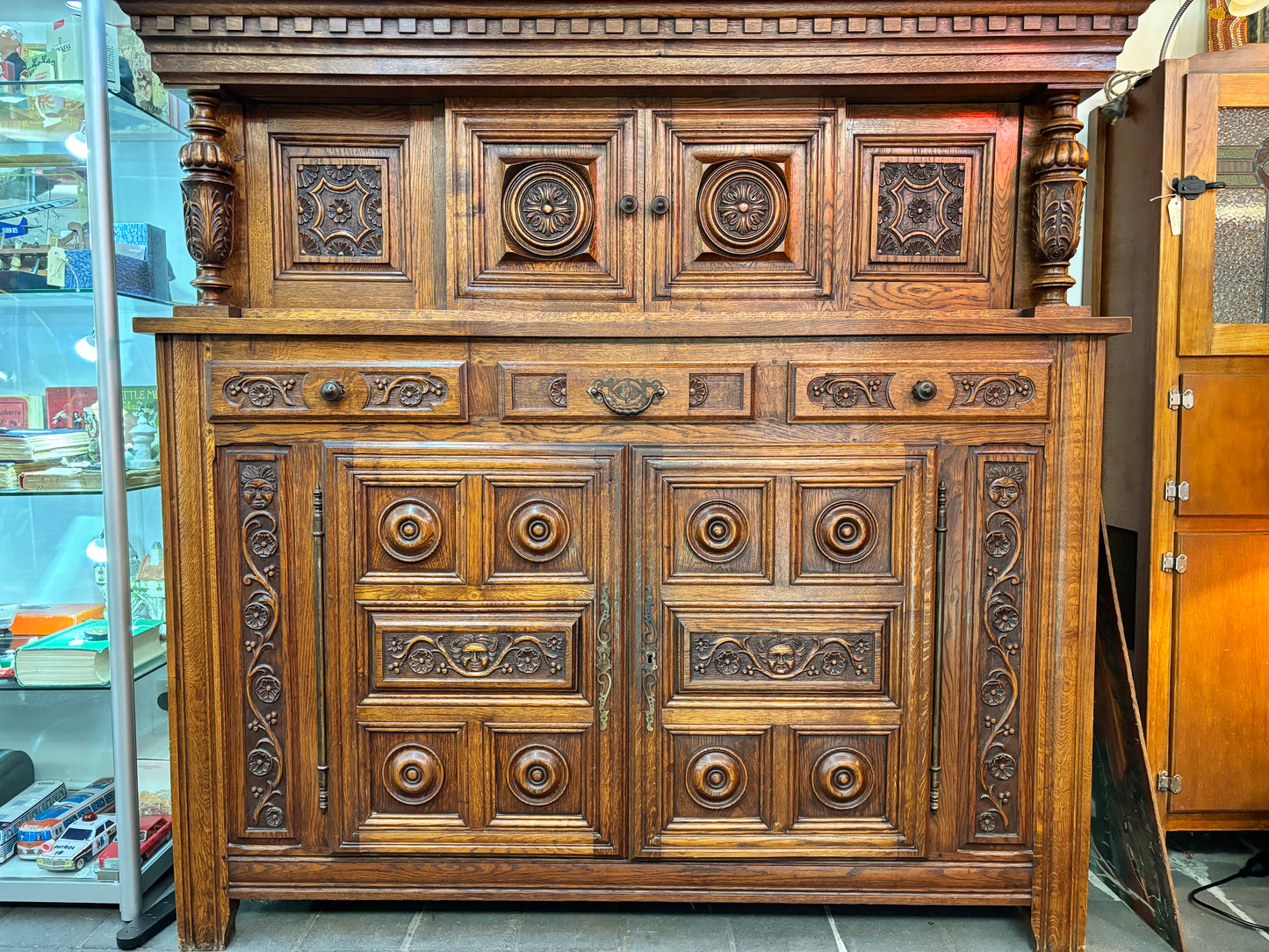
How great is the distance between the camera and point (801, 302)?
6.02 feet

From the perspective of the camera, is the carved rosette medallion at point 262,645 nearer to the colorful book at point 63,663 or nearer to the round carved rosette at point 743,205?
the colorful book at point 63,663

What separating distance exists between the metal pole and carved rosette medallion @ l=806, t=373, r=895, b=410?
171 cm

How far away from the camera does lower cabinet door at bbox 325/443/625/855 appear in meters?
1.79

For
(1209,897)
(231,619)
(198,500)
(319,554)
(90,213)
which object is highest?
(90,213)

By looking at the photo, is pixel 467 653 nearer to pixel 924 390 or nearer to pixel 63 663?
pixel 63 663

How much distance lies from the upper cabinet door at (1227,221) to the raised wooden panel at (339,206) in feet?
6.80

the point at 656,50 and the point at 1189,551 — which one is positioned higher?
the point at 656,50

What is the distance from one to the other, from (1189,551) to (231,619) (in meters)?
2.59

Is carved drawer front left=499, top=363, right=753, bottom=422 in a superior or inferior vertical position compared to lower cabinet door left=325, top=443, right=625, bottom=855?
superior

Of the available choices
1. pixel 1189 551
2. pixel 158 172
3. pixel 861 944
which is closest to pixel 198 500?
pixel 158 172

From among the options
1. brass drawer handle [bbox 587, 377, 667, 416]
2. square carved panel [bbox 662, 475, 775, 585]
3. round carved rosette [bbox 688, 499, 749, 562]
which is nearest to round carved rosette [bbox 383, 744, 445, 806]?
square carved panel [bbox 662, 475, 775, 585]

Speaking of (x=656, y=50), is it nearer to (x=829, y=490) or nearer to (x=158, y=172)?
(x=829, y=490)

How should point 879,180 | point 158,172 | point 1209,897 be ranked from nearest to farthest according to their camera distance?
point 879,180 < point 1209,897 < point 158,172

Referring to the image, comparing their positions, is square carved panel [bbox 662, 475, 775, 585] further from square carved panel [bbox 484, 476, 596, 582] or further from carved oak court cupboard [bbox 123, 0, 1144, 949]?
square carved panel [bbox 484, 476, 596, 582]
